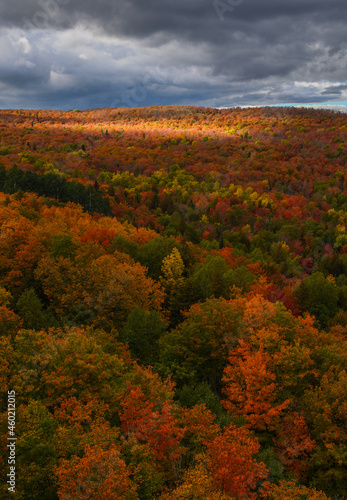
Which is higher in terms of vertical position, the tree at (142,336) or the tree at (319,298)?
the tree at (142,336)

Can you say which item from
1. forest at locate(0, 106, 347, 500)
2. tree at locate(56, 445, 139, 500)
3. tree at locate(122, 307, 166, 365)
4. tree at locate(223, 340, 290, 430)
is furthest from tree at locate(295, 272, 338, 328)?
tree at locate(56, 445, 139, 500)

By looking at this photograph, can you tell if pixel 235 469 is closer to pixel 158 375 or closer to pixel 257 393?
pixel 257 393

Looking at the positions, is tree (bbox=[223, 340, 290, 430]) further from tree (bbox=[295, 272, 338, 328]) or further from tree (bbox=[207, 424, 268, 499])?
tree (bbox=[295, 272, 338, 328])

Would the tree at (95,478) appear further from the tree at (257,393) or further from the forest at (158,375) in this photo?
the tree at (257,393)

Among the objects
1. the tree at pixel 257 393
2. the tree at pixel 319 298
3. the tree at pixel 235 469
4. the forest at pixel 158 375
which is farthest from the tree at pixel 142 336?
the tree at pixel 319 298

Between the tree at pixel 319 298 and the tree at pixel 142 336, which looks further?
the tree at pixel 319 298

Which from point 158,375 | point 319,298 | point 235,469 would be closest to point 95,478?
point 235,469

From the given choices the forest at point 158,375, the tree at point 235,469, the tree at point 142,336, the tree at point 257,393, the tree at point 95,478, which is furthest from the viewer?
the tree at point 142,336

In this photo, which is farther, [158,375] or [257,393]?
[158,375]

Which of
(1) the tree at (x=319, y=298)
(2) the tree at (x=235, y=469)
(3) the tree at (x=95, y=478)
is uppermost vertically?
(3) the tree at (x=95, y=478)

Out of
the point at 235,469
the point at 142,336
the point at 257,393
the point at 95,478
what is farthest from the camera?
the point at 142,336

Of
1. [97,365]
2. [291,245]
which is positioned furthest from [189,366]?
[291,245]
